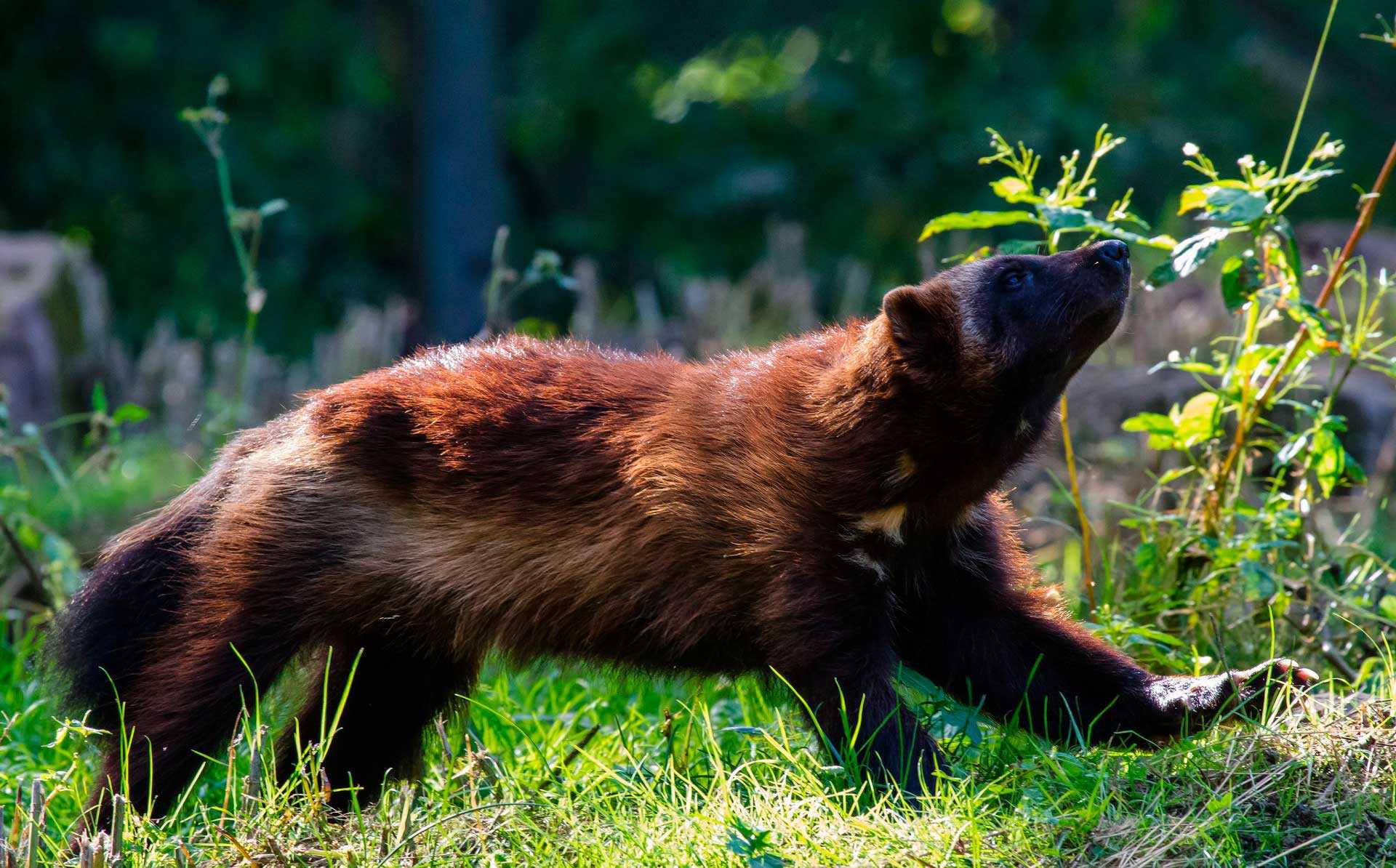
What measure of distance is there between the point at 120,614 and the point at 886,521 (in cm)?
192

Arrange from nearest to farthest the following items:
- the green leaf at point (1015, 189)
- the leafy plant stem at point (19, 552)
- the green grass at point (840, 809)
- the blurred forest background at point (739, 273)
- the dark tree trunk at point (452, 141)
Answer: the green grass at point (840, 809), the blurred forest background at point (739, 273), the green leaf at point (1015, 189), the leafy plant stem at point (19, 552), the dark tree trunk at point (452, 141)

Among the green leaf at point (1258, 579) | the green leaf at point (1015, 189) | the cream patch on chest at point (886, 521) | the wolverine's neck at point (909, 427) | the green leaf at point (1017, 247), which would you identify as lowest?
the green leaf at point (1258, 579)

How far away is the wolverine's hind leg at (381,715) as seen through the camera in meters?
3.93

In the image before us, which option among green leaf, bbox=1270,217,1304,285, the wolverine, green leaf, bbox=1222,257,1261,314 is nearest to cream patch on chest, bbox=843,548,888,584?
the wolverine

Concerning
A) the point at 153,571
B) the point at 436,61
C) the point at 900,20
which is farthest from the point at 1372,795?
the point at 900,20

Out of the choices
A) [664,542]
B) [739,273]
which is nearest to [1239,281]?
[664,542]

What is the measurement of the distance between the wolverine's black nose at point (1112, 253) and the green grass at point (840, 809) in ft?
3.52

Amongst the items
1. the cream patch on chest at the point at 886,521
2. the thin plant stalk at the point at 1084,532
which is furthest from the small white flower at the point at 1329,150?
the cream patch on chest at the point at 886,521

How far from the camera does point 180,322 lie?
13.1 meters

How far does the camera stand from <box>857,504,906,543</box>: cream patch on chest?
3.37 meters

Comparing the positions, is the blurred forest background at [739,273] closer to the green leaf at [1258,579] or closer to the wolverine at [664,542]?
the green leaf at [1258,579]

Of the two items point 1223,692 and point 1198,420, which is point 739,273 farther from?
point 1223,692

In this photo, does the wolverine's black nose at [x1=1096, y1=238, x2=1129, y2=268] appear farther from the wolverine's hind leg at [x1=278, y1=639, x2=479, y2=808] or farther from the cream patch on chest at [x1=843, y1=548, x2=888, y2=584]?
→ the wolverine's hind leg at [x1=278, y1=639, x2=479, y2=808]

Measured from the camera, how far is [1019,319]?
3.45 m
